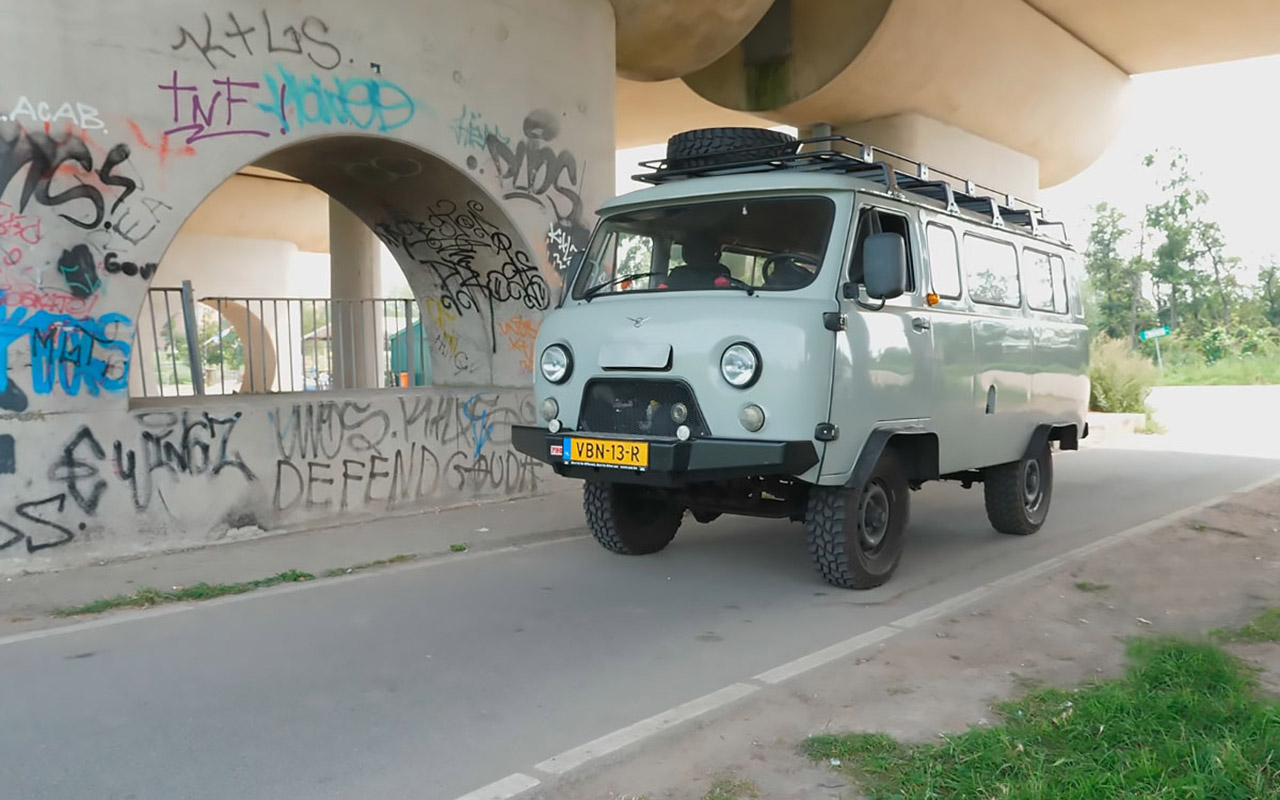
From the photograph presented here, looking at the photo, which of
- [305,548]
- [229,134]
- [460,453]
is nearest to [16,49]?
[229,134]

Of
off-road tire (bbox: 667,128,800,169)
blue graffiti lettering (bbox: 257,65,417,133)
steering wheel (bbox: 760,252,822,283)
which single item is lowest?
steering wheel (bbox: 760,252,822,283)

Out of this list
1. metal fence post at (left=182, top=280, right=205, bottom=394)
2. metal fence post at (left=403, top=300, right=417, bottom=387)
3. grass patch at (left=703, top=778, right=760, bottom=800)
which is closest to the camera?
grass patch at (left=703, top=778, right=760, bottom=800)

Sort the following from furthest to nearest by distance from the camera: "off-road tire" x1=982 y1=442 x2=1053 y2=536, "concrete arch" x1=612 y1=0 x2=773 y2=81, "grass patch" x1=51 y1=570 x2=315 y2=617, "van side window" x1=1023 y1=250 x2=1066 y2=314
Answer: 1. "concrete arch" x1=612 y1=0 x2=773 y2=81
2. "van side window" x1=1023 y1=250 x2=1066 y2=314
3. "off-road tire" x1=982 y1=442 x2=1053 y2=536
4. "grass patch" x1=51 y1=570 x2=315 y2=617

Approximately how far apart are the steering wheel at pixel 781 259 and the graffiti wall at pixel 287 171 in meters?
3.99

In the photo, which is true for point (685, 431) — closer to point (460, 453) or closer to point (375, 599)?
point (375, 599)

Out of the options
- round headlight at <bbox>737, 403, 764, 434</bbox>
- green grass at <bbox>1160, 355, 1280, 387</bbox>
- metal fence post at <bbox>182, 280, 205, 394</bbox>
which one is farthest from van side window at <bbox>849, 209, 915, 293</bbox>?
green grass at <bbox>1160, 355, 1280, 387</bbox>

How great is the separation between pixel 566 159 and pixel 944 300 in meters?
4.69

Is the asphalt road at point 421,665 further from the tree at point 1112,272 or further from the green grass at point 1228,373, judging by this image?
the tree at point 1112,272

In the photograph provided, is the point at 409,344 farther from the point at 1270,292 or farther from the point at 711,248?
the point at 1270,292

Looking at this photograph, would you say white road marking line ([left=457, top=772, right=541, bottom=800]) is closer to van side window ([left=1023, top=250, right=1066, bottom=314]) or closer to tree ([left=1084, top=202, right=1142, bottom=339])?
van side window ([left=1023, top=250, right=1066, bottom=314])

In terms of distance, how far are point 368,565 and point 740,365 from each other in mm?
3115

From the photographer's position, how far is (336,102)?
Answer: 8.28 m

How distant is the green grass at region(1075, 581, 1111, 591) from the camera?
252 inches

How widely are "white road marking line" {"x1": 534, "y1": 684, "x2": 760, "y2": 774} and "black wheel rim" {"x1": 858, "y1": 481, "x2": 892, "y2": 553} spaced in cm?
202
